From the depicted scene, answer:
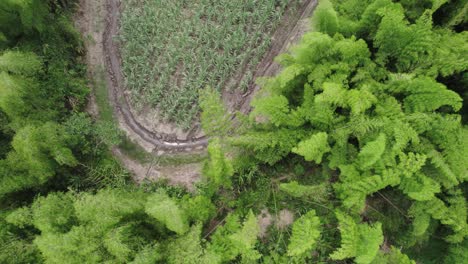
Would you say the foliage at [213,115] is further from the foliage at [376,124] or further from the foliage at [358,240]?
the foliage at [358,240]

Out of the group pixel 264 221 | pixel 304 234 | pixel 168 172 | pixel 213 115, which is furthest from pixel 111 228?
pixel 304 234

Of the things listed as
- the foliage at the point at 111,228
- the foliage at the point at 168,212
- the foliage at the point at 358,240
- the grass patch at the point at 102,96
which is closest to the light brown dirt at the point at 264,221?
the foliage at the point at 111,228

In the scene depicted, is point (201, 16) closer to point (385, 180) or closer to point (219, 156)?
point (219, 156)

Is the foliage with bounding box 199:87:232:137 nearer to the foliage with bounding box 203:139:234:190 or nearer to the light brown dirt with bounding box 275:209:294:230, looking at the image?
the foliage with bounding box 203:139:234:190

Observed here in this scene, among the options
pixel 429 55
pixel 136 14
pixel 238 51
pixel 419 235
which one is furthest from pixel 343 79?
pixel 136 14

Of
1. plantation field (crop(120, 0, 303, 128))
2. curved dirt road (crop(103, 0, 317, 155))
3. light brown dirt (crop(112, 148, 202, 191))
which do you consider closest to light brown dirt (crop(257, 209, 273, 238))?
light brown dirt (crop(112, 148, 202, 191))
